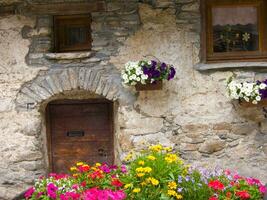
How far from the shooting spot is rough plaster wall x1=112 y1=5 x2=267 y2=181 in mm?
4859

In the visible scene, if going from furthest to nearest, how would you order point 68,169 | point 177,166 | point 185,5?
point 68,169, point 185,5, point 177,166

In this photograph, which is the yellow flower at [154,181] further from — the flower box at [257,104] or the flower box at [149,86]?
the flower box at [257,104]

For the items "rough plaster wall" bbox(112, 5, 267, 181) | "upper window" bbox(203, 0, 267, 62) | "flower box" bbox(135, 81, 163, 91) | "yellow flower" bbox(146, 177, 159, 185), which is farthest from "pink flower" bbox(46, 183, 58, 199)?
"upper window" bbox(203, 0, 267, 62)

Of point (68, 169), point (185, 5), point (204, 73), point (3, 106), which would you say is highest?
point (185, 5)

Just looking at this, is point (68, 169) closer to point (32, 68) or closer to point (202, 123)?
point (32, 68)

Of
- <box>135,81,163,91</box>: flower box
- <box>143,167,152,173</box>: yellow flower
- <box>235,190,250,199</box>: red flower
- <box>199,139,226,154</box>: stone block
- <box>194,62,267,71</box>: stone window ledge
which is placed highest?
<box>194,62,267,71</box>: stone window ledge

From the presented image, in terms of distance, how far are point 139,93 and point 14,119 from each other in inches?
57.2

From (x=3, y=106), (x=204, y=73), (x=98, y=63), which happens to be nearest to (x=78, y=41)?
(x=98, y=63)

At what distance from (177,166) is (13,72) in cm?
223

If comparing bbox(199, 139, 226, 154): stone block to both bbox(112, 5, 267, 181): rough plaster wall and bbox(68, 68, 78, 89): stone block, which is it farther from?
bbox(68, 68, 78, 89): stone block

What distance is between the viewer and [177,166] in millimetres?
3863

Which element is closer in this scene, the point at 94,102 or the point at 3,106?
the point at 3,106

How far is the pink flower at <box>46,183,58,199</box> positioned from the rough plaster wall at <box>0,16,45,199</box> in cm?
110

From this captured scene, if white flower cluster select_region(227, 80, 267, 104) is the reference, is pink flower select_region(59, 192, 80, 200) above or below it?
below
